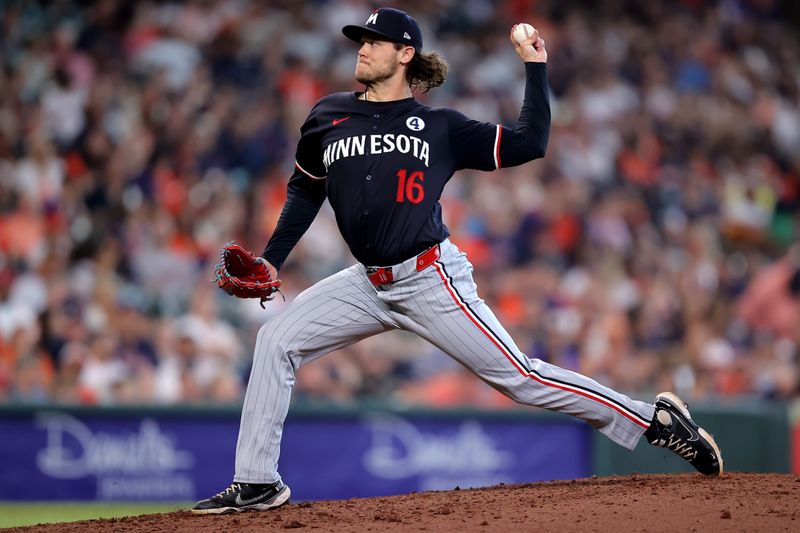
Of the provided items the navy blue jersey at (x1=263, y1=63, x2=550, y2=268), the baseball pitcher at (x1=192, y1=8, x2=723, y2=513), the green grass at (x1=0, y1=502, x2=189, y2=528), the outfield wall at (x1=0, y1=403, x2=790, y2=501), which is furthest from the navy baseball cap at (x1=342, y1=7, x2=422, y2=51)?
the outfield wall at (x1=0, y1=403, x2=790, y2=501)

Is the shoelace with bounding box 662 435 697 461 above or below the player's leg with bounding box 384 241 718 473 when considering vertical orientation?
below

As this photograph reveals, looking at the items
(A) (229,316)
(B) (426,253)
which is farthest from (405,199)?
(A) (229,316)

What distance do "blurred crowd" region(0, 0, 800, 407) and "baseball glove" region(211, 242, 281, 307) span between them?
4.07m

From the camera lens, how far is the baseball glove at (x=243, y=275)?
15.4 ft

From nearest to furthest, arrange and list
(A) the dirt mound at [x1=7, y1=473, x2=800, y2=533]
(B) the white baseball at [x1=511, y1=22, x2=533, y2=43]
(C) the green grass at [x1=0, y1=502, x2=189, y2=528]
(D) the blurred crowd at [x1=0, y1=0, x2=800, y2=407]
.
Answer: (A) the dirt mound at [x1=7, y1=473, x2=800, y2=533]
(B) the white baseball at [x1=511, y1=22, x2=533, y2=43]
(C) the green grass at [x1=0, y1=502, x2=189, y2=528]
(D) the blurred crowd at [x1=0, y1=0, x2=800, y2=407]

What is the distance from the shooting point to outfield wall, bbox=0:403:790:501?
27.6 ft

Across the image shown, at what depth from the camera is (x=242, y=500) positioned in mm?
4578

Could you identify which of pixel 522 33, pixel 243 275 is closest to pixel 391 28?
pixel 522 33

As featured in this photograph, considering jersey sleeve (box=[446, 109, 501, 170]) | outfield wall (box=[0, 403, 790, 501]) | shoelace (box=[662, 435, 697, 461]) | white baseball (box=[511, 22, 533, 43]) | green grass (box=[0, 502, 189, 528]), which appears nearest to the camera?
white baseball (box=[511, 22, 533, 43])

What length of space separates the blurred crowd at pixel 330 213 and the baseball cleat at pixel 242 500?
411 centimetres

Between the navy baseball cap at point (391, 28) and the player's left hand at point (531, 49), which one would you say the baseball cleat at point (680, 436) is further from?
the navy baseball cap at point (391, 28)

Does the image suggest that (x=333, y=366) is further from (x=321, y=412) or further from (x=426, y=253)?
(x=426, y=253)

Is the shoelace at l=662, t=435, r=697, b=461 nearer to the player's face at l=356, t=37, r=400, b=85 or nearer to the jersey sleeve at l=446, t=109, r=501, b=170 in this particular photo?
the jersey sleeve at l=446, t=109, r=501, b=170

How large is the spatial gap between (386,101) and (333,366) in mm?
4874
